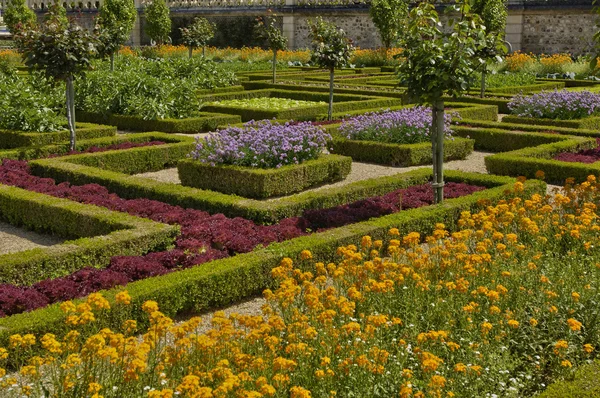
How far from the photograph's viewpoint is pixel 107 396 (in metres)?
4.09

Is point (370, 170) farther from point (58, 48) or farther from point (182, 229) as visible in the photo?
point (58, 48)

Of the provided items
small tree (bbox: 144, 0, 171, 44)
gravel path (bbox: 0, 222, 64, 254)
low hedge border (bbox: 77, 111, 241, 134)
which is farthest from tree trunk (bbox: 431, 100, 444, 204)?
small tree (bbox: 144, 0, 171, 44)

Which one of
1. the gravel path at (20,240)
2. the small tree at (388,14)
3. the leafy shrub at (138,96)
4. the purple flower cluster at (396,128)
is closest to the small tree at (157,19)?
the small tree at (388,14)

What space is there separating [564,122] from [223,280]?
10137 millimetres

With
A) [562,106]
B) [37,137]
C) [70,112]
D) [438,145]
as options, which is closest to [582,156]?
[438,145]

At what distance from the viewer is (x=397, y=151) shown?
1205 centimetres

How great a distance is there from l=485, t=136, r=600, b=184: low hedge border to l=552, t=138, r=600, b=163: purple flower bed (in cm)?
14

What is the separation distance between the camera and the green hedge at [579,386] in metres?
4.28

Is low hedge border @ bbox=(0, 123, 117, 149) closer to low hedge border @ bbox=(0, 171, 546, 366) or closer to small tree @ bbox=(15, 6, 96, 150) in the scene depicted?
small tree @ bbox=(15, 6, 96, 150)

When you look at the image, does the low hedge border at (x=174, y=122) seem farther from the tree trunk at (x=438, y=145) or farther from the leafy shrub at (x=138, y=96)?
the tree trunk at (x=438, y=145)

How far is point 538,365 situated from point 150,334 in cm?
231

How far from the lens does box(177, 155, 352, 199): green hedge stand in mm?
9852

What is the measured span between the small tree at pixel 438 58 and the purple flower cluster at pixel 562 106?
7103mm

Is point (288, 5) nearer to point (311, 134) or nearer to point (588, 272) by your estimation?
point (311, 134)
